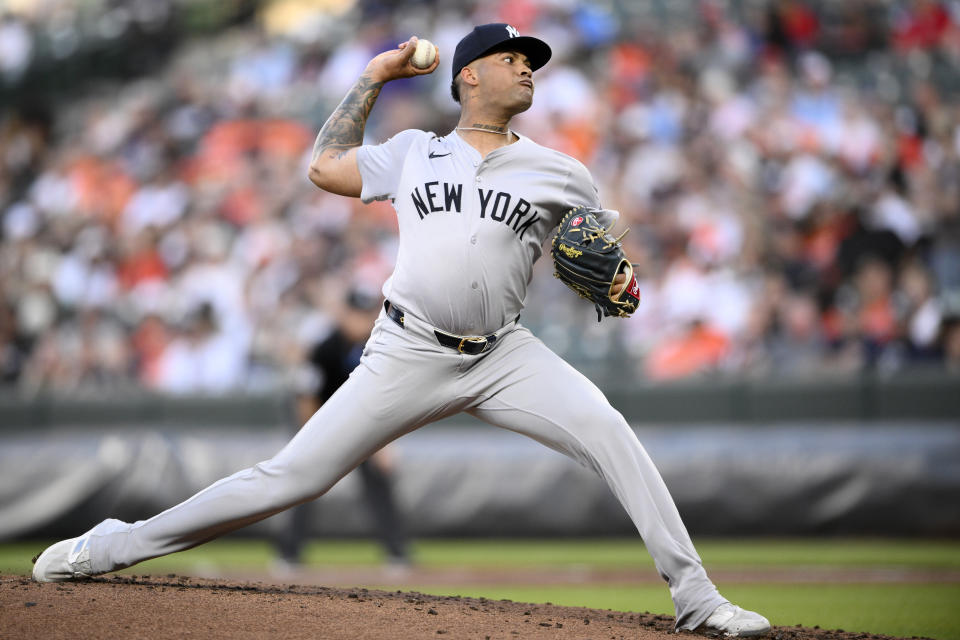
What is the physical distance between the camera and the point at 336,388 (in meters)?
8.33

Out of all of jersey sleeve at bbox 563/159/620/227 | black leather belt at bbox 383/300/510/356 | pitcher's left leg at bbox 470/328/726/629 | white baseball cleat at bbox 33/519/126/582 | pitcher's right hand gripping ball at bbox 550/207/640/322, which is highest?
jersey sleeve at bbox 563/159/620/227

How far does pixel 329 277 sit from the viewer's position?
10789 millimetres

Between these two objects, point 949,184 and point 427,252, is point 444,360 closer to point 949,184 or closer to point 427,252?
point 427,252

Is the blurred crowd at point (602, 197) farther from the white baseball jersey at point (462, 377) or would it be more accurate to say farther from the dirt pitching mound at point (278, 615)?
the white baseball jersey at point (462, 377)

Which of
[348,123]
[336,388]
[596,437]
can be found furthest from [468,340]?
[336,388]

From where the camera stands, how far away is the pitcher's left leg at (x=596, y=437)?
13.1 feet

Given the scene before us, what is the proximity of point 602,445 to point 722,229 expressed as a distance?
7.26 meters

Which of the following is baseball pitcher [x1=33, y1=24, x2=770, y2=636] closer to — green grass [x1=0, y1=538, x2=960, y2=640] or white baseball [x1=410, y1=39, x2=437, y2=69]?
white baseball [x1=410, y1=39, x2=437, y2=69]

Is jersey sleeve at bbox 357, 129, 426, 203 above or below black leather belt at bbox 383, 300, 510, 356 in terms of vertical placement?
above

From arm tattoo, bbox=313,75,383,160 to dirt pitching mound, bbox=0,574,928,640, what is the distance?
1.65 m

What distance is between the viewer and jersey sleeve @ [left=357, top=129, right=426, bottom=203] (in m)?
4.19

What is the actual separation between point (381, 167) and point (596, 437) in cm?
124

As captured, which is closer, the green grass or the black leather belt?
the black leather belt

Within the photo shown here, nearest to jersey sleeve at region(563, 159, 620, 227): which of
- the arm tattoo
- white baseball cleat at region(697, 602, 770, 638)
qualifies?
the arm tattoo
